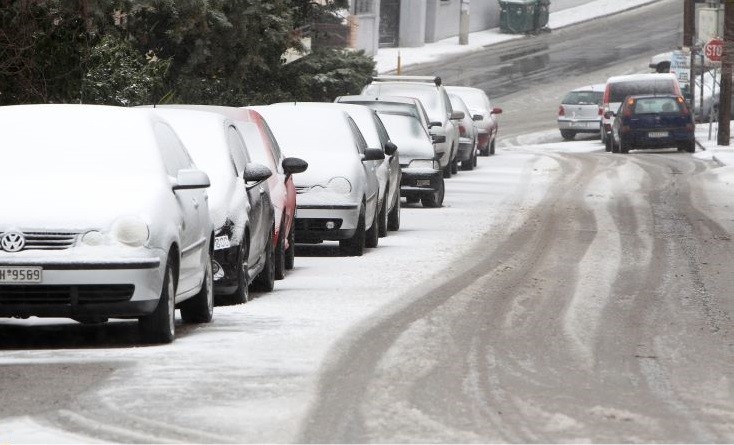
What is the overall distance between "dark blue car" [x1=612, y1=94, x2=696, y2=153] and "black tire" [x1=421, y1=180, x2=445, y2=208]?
1789 cm

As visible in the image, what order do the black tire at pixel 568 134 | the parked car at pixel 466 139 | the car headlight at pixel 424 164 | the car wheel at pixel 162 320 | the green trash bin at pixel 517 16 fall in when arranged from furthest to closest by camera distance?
the green trash bin at pixel 517 16 < the black tire at pixel 568 134 < the parked car at pixel 466 139 < the car headlight at pixel 424 164 < the car wheel at pixel 162 320

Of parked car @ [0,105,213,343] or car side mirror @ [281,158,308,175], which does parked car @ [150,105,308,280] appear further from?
parked car @ [0,105,213,343]

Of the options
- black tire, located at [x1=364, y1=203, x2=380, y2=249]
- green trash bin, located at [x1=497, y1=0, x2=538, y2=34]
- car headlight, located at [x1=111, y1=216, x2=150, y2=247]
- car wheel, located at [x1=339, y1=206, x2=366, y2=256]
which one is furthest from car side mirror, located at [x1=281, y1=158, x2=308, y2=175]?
green trash bin, located at [x1=497, y1=0, x2=538, y2=34]

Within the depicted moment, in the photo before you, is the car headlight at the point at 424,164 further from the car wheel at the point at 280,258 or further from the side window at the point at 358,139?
the car wheel at the point at 280,258

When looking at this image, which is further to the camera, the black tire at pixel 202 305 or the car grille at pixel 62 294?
the black tire at pixel 202 305

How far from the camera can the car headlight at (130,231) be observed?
36.9ft

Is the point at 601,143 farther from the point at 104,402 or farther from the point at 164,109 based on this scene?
the point at 104,402

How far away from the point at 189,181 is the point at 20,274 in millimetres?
1441

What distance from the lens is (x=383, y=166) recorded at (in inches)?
842

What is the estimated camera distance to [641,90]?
163ft

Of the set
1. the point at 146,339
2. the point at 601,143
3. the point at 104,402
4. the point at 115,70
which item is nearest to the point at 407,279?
the point at 146,339

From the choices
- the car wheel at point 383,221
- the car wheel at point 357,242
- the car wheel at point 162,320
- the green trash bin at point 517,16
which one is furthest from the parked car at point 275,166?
the green trash bin at point 517,16

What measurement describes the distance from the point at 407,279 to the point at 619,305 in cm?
256

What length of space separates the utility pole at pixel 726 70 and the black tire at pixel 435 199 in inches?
740
